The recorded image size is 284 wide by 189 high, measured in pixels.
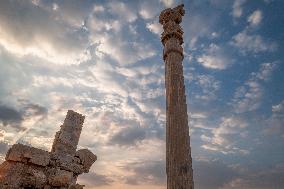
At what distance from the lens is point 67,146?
6180mm

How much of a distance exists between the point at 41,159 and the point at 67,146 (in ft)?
2.45

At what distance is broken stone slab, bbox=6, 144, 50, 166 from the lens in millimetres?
5359

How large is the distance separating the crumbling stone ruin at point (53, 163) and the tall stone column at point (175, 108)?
7.61 feet

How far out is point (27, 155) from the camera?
5504mm

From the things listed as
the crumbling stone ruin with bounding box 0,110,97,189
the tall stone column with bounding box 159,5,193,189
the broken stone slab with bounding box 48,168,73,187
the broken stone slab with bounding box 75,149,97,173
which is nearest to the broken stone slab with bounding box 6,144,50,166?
the crumbling stone ruin with bounding box 0,110,97,189

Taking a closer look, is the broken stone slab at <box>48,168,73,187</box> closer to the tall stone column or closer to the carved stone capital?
the tall stone column

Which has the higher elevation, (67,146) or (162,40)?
(162,40)

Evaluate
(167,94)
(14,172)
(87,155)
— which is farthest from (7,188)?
(167,94)

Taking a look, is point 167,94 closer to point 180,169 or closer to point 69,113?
point 180,169

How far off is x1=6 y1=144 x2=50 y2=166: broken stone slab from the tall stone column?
11.1 feet

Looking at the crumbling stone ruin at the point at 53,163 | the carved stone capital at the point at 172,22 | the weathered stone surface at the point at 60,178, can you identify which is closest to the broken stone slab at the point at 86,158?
the crumbling stone ruin at the point at 53,163

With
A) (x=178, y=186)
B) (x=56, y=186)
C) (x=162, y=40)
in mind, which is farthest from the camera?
(x=162, y=40)

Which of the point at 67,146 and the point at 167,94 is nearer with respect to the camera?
the point at 67,146

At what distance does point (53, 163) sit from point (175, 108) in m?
3.94
